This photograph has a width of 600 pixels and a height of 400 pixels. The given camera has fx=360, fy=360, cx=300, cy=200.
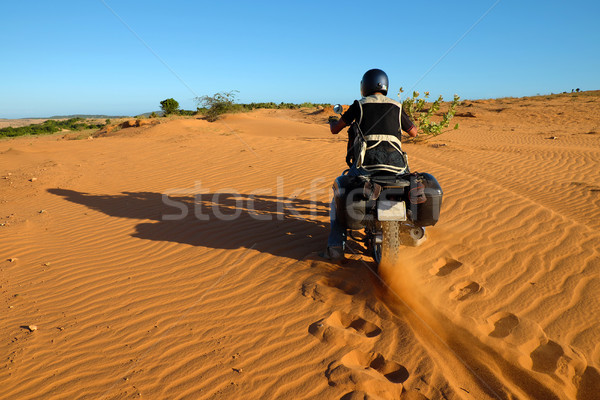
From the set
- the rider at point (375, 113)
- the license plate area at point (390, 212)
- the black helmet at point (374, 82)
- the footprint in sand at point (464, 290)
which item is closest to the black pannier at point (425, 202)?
the license plate area at point (390, 212)

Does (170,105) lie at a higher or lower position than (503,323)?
higher

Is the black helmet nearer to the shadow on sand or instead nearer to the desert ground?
the desert ground

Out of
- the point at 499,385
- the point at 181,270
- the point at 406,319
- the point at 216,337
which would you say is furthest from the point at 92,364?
the point at 499,385

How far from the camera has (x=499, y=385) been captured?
2389mm

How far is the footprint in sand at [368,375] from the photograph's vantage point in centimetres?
236

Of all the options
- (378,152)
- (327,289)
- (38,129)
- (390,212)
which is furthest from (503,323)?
(38,129)

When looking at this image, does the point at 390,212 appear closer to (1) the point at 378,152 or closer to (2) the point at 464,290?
(1) the point at 378,152

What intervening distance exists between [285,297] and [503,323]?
193 cm

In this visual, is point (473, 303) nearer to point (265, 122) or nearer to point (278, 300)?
point (278, 300)

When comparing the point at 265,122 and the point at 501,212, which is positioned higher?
the point at 265,122

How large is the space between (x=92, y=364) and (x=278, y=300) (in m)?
1.60

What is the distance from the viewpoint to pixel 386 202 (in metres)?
3.26

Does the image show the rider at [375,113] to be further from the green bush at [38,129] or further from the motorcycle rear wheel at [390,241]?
the green bush at [38,129]

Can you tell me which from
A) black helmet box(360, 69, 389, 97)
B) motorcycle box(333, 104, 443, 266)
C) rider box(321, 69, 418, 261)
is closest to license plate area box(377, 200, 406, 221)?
motorcycle box(333, 104, 443, 266)
